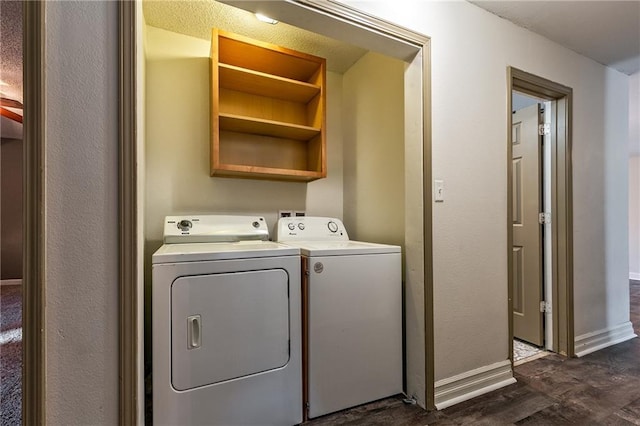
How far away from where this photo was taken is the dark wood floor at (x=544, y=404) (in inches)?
57.7

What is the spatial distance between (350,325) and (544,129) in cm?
217

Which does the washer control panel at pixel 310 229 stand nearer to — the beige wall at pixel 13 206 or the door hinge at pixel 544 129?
the beige wall at pixel 13 206

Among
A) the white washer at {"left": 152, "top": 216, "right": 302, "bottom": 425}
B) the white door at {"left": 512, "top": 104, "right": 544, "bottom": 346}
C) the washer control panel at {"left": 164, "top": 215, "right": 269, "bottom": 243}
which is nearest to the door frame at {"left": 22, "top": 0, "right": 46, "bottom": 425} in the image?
the white washer at {"left": 152, "top": 216, "right": 302, "bottom": 425}

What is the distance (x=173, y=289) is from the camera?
Result: 48.0 inches

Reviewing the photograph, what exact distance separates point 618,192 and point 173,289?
3.43m

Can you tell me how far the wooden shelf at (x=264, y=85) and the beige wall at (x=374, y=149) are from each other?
0.41 m

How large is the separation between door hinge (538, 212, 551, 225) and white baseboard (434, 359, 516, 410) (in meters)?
1.14

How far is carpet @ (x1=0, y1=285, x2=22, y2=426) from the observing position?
4.62ft

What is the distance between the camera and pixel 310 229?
A: 216 cm

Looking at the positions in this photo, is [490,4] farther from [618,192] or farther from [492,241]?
[618,192]

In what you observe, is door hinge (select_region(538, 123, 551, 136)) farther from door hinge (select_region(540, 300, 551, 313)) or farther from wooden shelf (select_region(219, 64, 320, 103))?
wooden shelf (select_region(219, 64, 320, 103))

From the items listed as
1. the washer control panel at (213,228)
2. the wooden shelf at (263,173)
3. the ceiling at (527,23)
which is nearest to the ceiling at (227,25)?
the ceiling at (527,23)

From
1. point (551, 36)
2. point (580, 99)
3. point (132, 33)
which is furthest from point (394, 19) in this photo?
point (580, 99)

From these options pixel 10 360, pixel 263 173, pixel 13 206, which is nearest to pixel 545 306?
pixel 263 173
